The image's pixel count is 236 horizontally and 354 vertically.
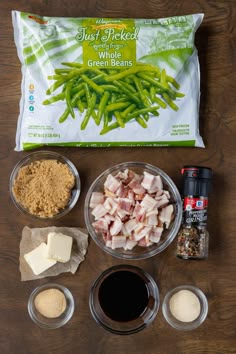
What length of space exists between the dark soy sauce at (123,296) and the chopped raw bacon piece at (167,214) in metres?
0.16

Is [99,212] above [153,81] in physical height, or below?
below

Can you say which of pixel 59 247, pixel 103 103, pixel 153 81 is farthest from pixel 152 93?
pixel 59 247

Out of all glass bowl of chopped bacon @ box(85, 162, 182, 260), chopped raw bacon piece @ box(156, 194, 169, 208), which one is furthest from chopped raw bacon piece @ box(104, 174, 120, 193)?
chopped raw bacon piece @ box(156, 194, 169, 208)

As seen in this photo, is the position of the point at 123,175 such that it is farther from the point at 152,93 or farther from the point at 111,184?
the point at 152,93

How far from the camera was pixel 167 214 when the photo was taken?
1.13 m

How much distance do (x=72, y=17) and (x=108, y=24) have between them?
0.11m

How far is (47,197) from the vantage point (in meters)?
1.13

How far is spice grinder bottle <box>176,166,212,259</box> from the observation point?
1090mm

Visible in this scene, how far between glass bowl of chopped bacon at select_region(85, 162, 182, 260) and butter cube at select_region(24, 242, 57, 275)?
135 millimetres

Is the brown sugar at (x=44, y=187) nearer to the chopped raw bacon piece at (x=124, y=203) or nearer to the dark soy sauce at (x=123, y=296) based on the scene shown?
the chopped raw bacon piece at (x=124, y=203)

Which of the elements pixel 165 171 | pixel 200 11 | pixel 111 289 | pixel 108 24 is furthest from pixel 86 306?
pixel 200 11

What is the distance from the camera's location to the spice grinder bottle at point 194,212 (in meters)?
1.09

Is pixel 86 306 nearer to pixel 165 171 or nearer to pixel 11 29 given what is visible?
→ pixel 165 171

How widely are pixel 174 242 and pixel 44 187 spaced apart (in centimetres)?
38
